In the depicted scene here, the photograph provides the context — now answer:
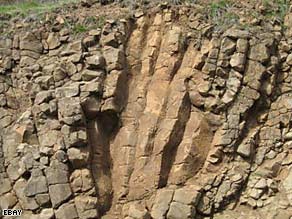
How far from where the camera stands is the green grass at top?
15.6 m

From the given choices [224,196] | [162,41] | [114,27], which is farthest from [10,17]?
[224,196]

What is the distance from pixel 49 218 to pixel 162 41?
5.13 meters

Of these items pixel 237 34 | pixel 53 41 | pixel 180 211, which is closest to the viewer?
pixel 180 211

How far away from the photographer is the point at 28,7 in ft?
54.4

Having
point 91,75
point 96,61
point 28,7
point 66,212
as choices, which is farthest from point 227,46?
point 28,7

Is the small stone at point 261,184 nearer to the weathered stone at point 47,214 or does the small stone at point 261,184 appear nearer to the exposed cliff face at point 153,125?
the exposed cliff face at point 153,125

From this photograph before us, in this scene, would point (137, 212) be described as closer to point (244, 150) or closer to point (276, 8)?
point (244, 150)

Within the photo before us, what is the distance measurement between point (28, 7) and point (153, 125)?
6.37 metres

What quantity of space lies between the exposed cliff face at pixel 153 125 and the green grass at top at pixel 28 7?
7.25 feet

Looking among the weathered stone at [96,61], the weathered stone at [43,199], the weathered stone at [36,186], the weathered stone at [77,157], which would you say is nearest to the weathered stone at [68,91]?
the weathered stone at [96,61]

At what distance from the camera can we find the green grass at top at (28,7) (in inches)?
615

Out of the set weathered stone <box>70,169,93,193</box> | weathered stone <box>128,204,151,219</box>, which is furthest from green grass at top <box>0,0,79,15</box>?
weathered stone <box>128,204,151,219</box>

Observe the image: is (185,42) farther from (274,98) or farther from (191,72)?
(274,98)

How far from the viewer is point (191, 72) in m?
13.2
